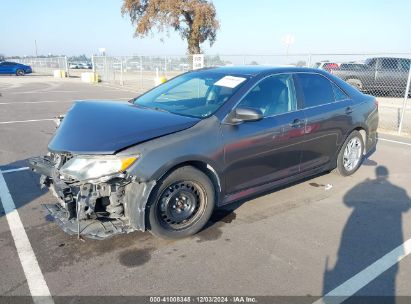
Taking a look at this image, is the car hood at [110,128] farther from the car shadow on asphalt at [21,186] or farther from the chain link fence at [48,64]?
the chain link fence at [48,64]

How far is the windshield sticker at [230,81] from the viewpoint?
156 inches

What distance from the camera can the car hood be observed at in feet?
10.2

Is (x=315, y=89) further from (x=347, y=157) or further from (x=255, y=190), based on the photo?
(x=255, y=190)

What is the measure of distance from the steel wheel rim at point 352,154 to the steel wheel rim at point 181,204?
2.79 metres

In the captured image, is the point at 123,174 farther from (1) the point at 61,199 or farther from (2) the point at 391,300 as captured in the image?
(2) the point at 391,300

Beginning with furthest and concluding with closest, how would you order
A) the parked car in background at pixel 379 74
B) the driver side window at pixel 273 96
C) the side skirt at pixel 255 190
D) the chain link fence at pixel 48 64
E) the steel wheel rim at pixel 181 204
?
the chain link fence at pixel 48 64, the parked car in background at pixel 379 74, the driver side window at pixel 273 96, the side skirt at pixel 255 190, the steel wheel rim at pixel 181 204

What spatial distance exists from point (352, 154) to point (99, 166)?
13.1 feet

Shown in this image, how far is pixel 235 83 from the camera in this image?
13.0 feet

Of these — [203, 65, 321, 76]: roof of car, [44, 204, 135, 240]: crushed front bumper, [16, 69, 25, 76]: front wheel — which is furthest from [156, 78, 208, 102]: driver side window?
[16, 69, 25, 76]: front wheel

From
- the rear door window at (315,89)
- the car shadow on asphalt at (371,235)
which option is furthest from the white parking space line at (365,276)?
the rear door window at (315,89)

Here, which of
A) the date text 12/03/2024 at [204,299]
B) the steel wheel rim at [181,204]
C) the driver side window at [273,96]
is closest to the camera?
the date text 12/03/2024 at [204,299]

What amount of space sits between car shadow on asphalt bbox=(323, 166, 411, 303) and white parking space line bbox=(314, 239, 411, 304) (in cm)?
3

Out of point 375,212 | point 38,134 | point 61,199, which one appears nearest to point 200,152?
point 61,199

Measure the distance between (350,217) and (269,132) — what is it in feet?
4.54
